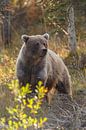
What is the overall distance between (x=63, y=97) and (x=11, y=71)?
168 cm

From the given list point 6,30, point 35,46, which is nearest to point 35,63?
point 35,46

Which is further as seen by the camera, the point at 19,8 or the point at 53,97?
the point at 19,8

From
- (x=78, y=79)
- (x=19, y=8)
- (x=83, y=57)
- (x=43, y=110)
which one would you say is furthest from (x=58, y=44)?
(x=19, y=8)

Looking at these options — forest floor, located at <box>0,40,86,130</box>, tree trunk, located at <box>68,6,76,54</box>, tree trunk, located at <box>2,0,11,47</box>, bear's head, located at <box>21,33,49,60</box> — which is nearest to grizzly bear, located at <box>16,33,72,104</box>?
bear's head, located at <box>21,33,49,60</box>

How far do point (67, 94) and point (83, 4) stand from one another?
293 centimetres

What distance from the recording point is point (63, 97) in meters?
8.15

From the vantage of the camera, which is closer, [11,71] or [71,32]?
[11,71]

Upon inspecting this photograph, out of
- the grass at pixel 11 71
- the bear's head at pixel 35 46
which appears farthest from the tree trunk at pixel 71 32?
the bear's head at pixel 35 46

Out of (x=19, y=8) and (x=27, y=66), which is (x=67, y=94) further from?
(x=19, y=8)

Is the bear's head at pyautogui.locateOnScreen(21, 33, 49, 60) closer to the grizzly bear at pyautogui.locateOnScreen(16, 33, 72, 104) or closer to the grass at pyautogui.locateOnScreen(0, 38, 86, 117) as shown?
the grizzly bear at pyautogui.locateOnScreen(16, 33, 72, 104)

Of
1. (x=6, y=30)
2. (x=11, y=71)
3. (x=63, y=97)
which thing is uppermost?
(x=6, y=30)

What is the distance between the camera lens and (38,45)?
767 cm

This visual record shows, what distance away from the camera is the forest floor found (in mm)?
6023

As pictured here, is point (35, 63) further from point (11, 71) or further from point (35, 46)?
point (11, 71)
